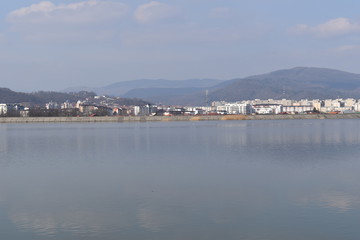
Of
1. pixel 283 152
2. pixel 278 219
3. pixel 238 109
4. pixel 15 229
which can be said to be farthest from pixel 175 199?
Result: pixel 238 109

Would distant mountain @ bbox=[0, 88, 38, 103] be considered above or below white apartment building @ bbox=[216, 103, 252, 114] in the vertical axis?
above

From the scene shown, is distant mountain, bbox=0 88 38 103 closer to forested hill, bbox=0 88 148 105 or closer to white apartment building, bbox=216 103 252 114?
forested hill, bbox=0 88 148 105

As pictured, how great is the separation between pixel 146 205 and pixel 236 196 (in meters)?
1.89

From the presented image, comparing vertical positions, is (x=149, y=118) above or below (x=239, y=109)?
below

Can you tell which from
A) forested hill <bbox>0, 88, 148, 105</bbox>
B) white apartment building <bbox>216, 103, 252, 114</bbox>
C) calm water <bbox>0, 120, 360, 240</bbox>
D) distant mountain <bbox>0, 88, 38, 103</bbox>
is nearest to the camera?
calm water <bbox>0, 120, 360, 240</bbox>

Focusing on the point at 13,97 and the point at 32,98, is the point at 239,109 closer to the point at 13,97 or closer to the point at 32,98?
the point at 32,98

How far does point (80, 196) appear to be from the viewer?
33.1 feet

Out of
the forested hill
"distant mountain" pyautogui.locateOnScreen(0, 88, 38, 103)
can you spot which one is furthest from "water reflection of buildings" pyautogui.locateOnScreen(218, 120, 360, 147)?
the forested hill

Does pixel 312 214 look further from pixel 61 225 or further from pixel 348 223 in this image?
pixel 61 225

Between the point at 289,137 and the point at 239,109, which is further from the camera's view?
the point at 239,109

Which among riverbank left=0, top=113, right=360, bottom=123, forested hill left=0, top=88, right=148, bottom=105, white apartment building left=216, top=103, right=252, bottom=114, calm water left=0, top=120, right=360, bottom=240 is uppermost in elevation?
forested hill left=0, top=88, right=148, bottom=105

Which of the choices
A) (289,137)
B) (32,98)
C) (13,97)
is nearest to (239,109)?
(32,98)

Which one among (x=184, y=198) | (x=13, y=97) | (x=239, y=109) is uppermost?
(x=13, y=97)

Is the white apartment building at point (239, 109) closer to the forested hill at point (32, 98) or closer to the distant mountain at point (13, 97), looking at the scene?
the forested hill at point (32, 98)
